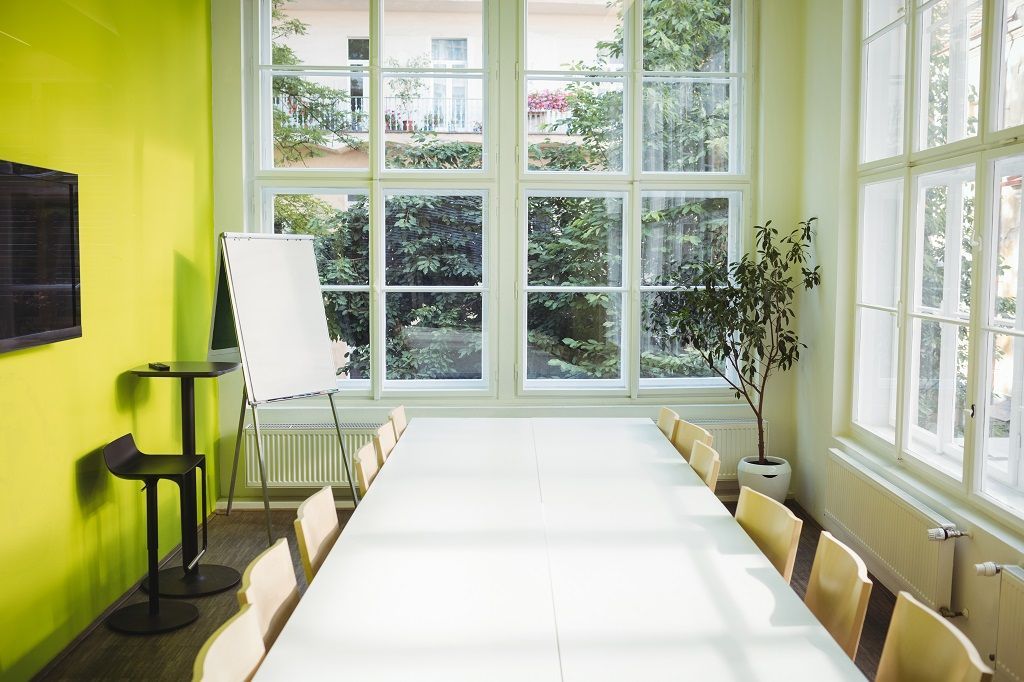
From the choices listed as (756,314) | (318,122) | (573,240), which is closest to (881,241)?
(756,314)

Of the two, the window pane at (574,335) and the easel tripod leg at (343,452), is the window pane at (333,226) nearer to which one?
the easel tripod leg at (343,452)

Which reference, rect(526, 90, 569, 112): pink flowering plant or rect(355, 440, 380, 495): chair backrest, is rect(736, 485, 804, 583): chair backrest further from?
rect(526, 90, 569, 112): pink flowering plant

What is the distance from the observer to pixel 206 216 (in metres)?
6.50

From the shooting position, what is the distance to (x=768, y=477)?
248 inches

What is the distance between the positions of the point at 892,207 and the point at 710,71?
206cm

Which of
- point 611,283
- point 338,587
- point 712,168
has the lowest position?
point 338,587

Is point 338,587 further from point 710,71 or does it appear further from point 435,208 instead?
point 710,71

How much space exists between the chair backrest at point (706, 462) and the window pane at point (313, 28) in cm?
402

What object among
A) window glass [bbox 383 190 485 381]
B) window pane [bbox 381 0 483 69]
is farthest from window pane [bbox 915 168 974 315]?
window pane [bbox 381 0 483 69]

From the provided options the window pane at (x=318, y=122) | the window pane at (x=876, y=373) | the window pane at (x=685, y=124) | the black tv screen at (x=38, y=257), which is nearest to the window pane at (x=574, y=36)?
the window pane at (x=685, y=124)

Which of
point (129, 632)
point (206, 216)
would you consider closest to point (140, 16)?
point (206, 216)

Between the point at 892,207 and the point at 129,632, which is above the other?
the point at 892,207

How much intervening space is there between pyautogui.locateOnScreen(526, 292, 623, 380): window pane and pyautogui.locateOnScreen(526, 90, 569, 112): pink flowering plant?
1405 mm

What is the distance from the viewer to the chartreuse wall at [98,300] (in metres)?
3.90
